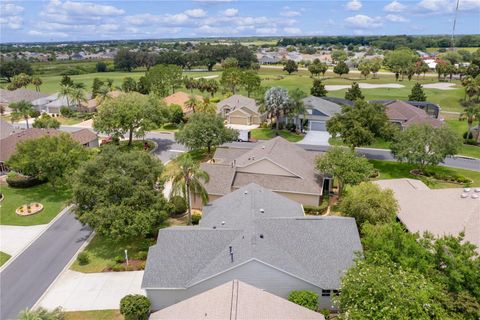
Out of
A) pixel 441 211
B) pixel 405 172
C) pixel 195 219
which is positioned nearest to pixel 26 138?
pixel 195 219

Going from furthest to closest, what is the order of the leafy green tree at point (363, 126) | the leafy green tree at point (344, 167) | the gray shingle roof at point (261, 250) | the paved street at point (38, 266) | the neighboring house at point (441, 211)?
1. the leafy green tree at point (363, 126)
2. the leafy green tree at point (344, 167)
3. the neighboring house at point (441, 211)
4. the paved street at point (38, 266)
5. the gray shingle roof at point (261, 250)

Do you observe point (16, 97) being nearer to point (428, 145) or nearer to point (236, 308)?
point (428, 145)

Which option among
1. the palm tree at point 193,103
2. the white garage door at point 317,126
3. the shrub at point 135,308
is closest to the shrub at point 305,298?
the shrub at point 135,308

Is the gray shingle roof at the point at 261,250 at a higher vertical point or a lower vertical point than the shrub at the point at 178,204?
higher

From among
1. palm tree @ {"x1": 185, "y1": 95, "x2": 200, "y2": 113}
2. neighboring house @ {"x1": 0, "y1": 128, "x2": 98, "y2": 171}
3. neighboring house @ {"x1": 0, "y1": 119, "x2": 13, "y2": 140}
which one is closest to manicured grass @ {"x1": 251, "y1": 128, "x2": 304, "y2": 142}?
palm tree @ {"x1": 185, "y1": 95, "x2": 200, "y2": 113}

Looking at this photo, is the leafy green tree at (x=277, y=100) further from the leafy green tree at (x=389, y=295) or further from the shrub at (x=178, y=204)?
the leafy green tree at (x=389, y=295)

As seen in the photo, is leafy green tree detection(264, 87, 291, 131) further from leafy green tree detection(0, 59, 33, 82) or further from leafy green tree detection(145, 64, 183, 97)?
leafy green tree detection(0, 59, 33, 82)

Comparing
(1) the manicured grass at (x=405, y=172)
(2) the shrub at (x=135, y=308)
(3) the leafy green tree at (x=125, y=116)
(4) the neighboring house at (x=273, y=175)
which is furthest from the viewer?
(3) the leafy green tree at (x=125, y=116)
